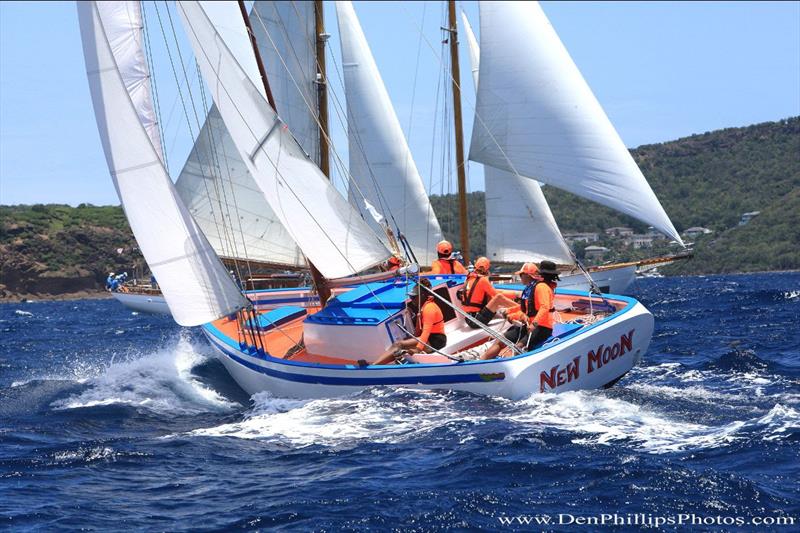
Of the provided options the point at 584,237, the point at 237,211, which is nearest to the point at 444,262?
the point at 237,211

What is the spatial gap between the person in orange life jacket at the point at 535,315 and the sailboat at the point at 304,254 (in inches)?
8.6

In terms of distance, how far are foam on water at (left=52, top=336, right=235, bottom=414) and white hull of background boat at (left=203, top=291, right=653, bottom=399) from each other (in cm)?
147

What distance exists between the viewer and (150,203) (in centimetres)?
1296

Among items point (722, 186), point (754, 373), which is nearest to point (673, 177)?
point (722, 186)

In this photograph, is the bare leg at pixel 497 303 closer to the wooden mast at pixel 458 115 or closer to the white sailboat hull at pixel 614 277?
the wooden mast at pixel 458 115

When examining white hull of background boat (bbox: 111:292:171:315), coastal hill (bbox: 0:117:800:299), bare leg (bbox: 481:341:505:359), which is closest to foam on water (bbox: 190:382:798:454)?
bare leg (bbox: 481:341:505:359)

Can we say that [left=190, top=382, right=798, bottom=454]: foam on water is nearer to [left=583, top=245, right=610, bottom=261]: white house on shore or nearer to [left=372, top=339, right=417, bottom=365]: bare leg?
[left=372, top=339, right=417, bottom=365]: bare leg

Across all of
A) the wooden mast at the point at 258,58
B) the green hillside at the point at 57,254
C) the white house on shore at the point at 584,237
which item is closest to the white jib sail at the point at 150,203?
the wooden mast at the point at 258,58

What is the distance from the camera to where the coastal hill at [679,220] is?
98500 mm

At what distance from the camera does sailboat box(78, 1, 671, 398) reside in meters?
12.4

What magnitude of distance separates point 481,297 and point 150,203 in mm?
4765

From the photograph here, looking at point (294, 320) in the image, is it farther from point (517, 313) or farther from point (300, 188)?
point (517, 313)

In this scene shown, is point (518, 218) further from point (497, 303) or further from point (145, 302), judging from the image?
point (145, 302)

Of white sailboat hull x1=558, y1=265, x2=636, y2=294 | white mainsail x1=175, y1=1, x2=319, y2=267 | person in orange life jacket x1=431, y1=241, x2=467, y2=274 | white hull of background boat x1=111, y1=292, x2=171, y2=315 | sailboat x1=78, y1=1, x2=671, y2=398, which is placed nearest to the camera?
sailboat x1=78, y1=1, x2=671, y2=398
